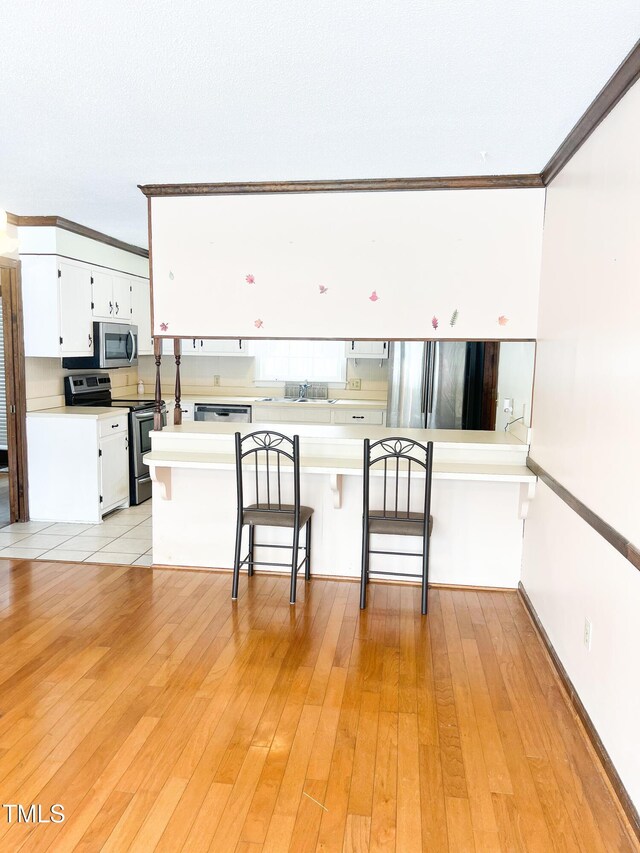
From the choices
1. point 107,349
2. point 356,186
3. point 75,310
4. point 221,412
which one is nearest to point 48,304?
point 75,310

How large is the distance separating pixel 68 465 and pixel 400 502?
2.91 meters

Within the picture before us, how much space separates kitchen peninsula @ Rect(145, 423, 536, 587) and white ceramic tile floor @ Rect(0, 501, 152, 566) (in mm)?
446

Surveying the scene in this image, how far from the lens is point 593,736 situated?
7.50ft

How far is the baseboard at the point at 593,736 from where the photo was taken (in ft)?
6.29

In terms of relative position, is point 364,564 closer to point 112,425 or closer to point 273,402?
point 112,425

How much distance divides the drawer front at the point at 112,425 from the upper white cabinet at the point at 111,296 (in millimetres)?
964

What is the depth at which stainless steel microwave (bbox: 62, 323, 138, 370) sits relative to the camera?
18.1ft

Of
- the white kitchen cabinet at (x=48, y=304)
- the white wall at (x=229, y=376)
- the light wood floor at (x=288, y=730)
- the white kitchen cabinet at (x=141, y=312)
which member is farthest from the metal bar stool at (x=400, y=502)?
the white kitchen cabinet at (x=141, y=312)

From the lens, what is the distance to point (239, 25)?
1896 millimetres

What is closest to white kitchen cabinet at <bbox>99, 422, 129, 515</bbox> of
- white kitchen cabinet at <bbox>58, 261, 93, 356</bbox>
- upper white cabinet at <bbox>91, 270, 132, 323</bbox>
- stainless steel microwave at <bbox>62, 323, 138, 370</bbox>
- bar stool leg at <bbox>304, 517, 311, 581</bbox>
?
stainless steel microwave at <bbox>62, 323, 138, 370</bbox>

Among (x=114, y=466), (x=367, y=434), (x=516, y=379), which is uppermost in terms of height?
(x=516, y=379)

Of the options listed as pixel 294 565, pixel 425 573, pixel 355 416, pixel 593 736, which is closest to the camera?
pixel 593 736

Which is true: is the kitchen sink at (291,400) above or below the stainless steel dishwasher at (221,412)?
above

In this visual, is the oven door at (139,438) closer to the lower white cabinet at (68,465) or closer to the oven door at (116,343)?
the lower white cabinet at (68,465)
